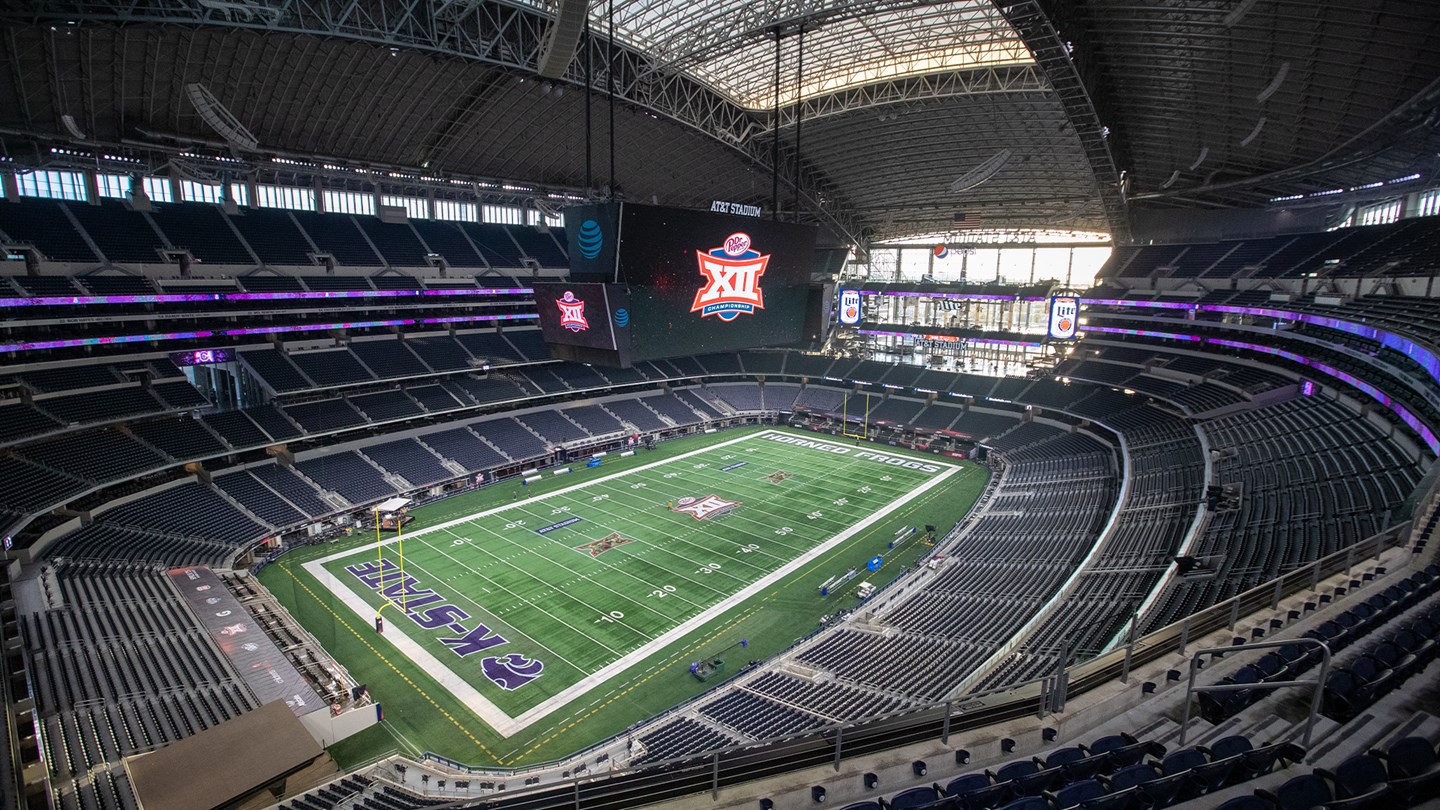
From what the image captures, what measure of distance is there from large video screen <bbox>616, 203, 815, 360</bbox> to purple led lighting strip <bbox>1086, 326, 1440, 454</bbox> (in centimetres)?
1663

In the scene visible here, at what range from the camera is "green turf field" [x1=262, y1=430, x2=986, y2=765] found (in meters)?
19.8

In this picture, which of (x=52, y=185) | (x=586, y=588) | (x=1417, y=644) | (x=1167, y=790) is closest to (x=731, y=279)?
(x=1417, y=644)

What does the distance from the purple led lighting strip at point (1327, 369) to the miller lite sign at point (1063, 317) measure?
4.77m

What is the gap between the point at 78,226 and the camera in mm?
32438

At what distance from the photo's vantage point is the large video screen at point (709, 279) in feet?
52.2

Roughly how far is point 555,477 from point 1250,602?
3493 centimetres

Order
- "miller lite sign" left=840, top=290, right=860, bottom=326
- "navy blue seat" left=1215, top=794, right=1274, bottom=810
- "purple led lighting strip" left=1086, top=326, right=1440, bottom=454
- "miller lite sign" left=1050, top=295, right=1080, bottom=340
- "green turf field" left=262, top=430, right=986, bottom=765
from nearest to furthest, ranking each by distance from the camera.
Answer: "navy blue seat" left=1215, top=794, right=1274, bottom=810, "purple led lighting strip" left=1086, top=326, right=1440, bottom=454, "green turf field" left=262, top=430, right=986, bottom=765, "miller lite sign" left=840, top=290, right=860, bottom=326, "miller lite sign" left=1050, top=295, right=1080, bottom=340

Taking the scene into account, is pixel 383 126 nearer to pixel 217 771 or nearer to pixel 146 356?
pixel 146 356

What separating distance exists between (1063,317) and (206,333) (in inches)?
1912

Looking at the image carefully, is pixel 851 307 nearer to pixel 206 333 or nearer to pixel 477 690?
pixel 477 690

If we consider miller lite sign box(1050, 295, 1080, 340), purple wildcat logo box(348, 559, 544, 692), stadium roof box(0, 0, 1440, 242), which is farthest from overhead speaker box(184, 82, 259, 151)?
miller lite sign box(1050, 295, 1080, 340)

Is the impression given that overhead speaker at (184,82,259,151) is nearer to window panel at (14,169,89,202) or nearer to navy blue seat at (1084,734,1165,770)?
window panel at (14,169,89,202)

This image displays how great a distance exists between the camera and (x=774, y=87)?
35.6 m

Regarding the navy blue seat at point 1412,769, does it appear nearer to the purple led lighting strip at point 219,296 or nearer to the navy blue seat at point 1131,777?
the navy blue seat at point 1131,777
